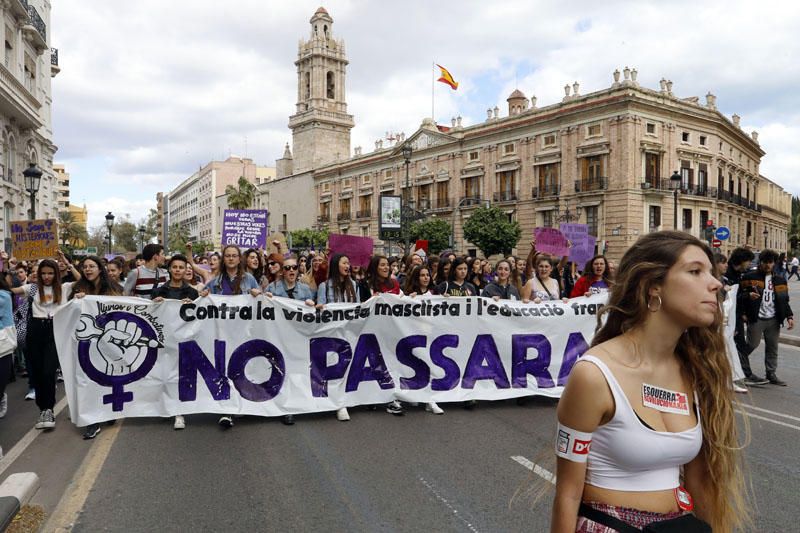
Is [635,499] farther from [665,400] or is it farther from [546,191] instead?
[546,191]

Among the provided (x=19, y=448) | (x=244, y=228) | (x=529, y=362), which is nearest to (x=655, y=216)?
(x=244, y=228)

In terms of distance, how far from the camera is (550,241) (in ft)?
35.2

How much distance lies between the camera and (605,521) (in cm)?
176

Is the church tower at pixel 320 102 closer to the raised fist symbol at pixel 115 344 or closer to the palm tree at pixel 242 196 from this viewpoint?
the palm tree at pixel 242 196

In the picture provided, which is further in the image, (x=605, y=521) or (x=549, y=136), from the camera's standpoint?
(x=549, y=136)

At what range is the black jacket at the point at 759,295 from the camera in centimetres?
850

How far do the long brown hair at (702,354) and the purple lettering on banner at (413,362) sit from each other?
16.9 ft

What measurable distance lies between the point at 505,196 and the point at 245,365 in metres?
47.9

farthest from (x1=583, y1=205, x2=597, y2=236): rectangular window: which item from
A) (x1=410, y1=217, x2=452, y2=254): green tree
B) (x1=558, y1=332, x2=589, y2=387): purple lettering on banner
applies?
(x1=558, y1=332, x2=589, y2=387): purple lettering on banner

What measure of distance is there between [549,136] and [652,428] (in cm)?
4951

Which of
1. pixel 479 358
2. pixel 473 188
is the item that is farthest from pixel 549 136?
pixel 479 358

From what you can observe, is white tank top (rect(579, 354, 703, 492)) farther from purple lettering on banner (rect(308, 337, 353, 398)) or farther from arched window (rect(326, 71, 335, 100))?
arched window (rect(326, 71, 335, 100))

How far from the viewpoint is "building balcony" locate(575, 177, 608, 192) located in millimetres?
45156

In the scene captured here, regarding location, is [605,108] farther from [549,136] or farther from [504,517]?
[504,517]
